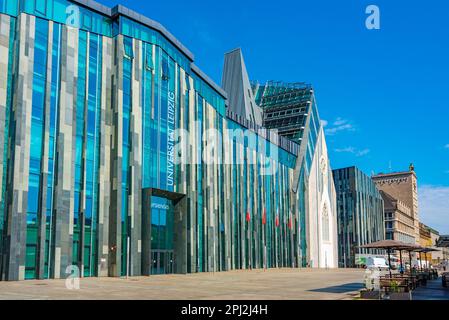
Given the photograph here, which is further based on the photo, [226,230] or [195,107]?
[226,230]

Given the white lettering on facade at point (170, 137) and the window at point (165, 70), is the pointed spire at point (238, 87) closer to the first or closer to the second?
the white lettering on facade at point (170, 137)

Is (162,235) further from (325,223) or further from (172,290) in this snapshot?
(325,223)

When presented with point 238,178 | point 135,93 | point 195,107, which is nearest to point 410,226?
point 238,178

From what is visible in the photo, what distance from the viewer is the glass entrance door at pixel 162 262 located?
45719mm

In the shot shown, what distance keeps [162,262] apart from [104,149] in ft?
42.9

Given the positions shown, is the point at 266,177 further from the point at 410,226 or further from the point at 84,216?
the point at 410,226

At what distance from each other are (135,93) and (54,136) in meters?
9.58

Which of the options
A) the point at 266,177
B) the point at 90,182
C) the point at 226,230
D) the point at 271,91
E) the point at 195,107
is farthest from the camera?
the point at 271,91

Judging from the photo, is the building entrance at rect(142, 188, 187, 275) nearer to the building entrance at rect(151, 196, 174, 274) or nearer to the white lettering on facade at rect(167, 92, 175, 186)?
the building entrance at rect(151, 196, 174, 274)

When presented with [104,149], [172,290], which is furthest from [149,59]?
[172,290]

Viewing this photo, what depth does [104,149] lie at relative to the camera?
41.0 meters

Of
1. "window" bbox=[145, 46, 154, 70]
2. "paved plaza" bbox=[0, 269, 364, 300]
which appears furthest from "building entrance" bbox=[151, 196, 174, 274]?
"paved plaza" bbox=[0, 269, 364, 300]

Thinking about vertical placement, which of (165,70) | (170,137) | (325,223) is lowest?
(325,223)

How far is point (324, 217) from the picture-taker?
3792 inches
